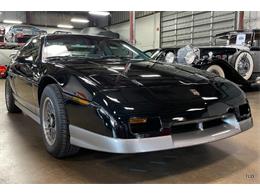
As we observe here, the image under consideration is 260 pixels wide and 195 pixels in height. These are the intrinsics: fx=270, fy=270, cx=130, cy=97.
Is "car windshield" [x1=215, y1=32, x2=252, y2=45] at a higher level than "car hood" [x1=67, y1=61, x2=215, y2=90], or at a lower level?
higher

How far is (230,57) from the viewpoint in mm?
5910

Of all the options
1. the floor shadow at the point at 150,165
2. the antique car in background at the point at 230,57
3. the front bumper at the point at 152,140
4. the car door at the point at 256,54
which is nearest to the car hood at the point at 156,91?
the front bumper at the point at 152,140

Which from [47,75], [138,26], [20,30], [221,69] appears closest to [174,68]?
[47,75]

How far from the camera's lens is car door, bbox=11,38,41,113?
2645mm

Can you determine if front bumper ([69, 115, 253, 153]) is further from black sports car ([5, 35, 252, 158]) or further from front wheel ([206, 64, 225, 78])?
front wheel ([206, 64, 225, 78])

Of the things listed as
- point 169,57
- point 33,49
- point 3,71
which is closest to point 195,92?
point 33,49

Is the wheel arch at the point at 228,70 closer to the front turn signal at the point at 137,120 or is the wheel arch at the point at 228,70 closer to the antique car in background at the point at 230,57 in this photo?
the antique car in background at the point at 230,57

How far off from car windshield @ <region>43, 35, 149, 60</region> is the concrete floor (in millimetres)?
908

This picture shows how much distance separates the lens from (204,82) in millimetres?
2139

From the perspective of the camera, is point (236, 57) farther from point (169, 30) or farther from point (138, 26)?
point (138, 26)

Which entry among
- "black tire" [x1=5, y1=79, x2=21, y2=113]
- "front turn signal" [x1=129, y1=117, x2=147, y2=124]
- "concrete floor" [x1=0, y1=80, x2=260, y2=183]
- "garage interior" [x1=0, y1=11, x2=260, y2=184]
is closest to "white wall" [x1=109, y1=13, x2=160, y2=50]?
"black tire" [x1=5, y1=79, x2=21, y2=113]

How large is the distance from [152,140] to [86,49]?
1495 mm
